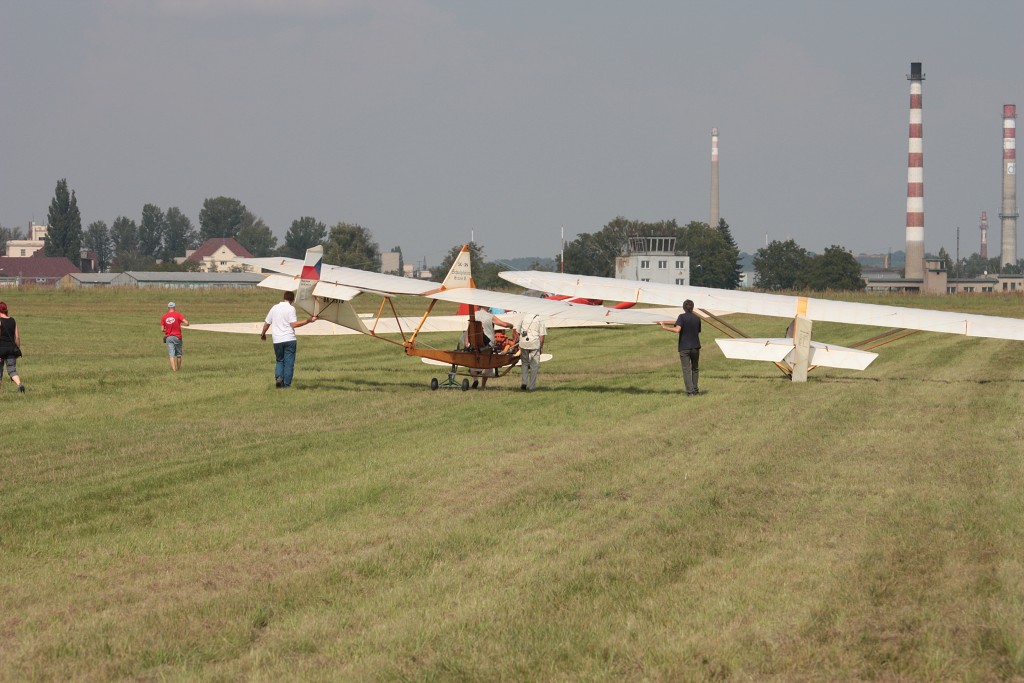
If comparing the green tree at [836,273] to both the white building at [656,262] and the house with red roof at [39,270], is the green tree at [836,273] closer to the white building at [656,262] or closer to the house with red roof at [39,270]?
the white building at [656,262]

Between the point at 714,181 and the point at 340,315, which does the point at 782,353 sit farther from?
the point at 714,181

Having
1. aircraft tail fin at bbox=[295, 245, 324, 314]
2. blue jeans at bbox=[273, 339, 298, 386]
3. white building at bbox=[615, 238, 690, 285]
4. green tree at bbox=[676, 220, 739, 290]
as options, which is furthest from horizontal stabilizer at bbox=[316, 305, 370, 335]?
green tree at bbox=[676, 220, 739, 290]

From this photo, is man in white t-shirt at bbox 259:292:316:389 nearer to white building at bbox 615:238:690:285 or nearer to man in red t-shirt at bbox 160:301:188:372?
man in red t-shirt at bbox 160:301:188:372

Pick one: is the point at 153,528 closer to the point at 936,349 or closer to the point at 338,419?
the point at 338,419

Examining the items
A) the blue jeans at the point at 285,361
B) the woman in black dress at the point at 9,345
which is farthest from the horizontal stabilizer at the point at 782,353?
the woman in black dress at the point at 9,345

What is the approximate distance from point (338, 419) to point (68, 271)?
6164 inches

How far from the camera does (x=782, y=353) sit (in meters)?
19.8

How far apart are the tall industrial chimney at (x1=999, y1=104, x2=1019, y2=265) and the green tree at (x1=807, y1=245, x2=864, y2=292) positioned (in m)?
41.2

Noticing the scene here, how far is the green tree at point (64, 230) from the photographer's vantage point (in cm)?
17250

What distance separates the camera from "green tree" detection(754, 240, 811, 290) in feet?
464

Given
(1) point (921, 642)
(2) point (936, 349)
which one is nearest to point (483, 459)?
(1) point (921, 642)

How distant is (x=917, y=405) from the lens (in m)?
16.5

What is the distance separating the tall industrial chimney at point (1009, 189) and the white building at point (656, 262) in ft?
221

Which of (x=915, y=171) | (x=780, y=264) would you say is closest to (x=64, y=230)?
(x=780, y=264)
